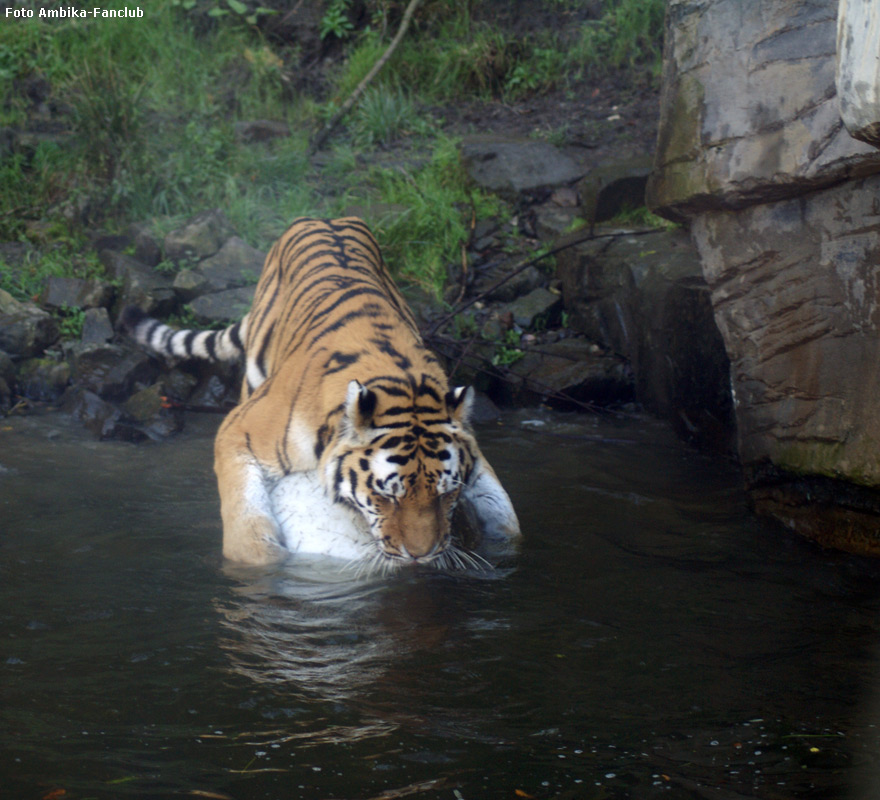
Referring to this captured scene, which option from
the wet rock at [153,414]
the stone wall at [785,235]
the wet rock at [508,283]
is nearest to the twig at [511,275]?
the wet rock at [508,283]

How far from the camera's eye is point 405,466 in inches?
124

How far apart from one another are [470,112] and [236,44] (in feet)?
8.96

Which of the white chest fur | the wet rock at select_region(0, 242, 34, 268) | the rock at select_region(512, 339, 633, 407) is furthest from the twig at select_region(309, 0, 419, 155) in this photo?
the white chest fur

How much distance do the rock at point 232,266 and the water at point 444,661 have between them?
2.68 meters

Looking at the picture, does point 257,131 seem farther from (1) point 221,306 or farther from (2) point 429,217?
(1) point 221,306

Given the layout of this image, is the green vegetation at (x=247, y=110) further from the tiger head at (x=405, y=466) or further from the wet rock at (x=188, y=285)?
the tiger head at (x=405, y=466)

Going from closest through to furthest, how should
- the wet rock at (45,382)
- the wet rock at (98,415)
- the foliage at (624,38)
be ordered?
1. the wet rock at (98,415)
2. the wet rock at (45,382)
3. the foliage at (624,38)

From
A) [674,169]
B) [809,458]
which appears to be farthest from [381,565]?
[674,169]

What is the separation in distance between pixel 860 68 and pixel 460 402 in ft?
5.65

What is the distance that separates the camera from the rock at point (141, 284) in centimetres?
654

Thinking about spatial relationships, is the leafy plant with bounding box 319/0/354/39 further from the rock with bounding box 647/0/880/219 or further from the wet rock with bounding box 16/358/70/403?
the rock with bounding box 647/0/880/219

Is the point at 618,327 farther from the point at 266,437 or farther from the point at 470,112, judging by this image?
the point at 470,112

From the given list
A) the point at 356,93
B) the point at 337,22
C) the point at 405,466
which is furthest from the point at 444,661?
the point at 337,22

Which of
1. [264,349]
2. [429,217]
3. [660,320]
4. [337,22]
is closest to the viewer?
[264,349]
